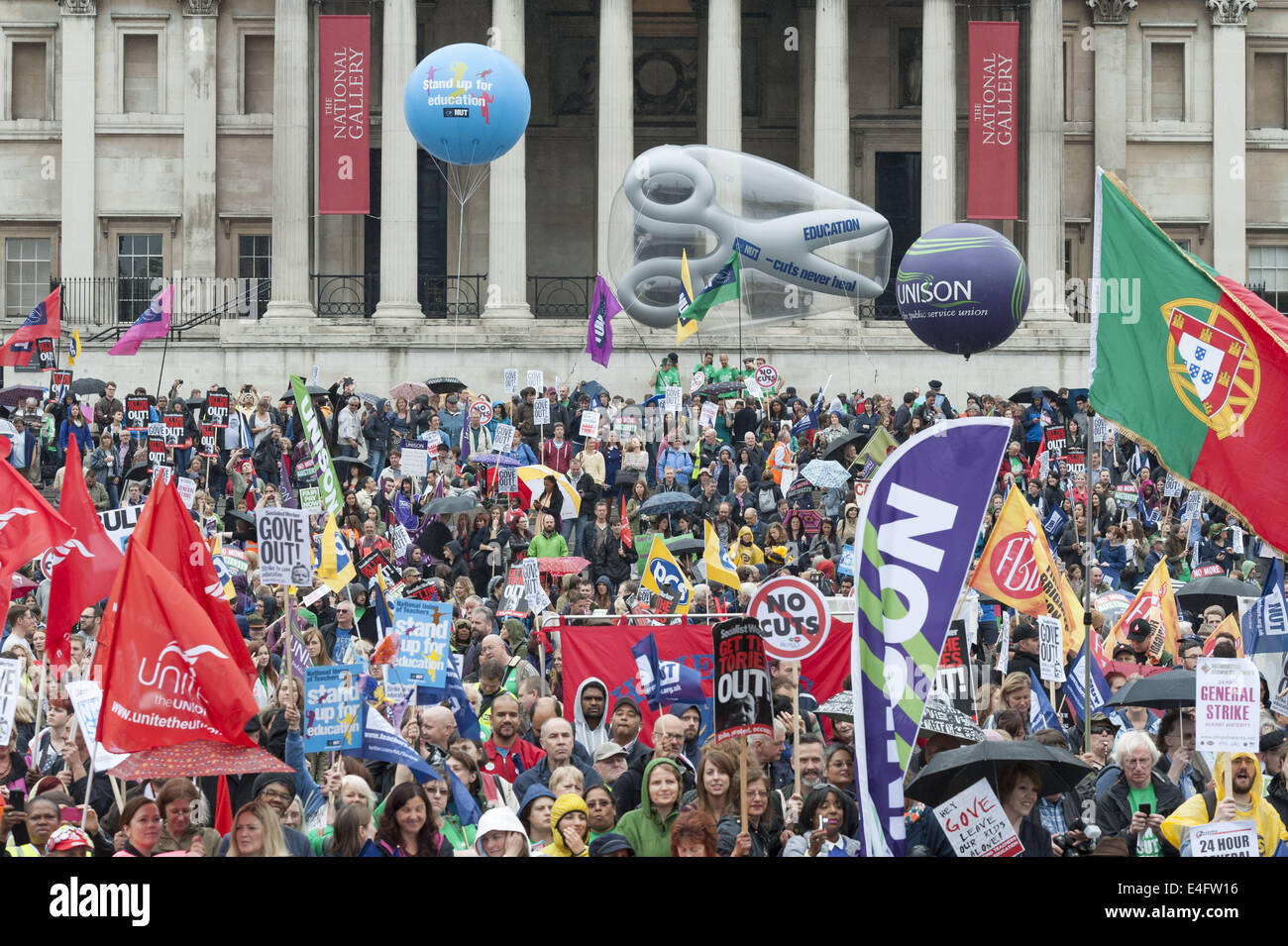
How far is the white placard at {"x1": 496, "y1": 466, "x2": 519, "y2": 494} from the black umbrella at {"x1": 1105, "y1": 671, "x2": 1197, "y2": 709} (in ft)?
43.0

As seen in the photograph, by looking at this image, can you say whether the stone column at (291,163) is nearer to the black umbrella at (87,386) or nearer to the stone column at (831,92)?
the black umbrella at (87,386)

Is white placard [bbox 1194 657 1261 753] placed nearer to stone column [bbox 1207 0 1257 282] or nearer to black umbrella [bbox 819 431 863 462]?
black umbrella [bbox 819 431 863 462]

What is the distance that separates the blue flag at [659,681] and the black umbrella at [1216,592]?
6139 mm

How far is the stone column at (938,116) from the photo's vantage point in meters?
43.8

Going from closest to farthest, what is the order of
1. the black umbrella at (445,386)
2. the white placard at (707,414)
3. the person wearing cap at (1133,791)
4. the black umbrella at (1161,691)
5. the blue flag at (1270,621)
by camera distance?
the person wearing cap at (1133,791) → the black umbrella at (1161,691) → the blue flag at (1270,621) → the white placard at (707,414) → the black umbrella at (445,386)

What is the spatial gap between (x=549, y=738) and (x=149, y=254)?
1424 inches

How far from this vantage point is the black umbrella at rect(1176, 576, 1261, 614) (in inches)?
752

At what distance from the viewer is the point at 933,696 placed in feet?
40.6

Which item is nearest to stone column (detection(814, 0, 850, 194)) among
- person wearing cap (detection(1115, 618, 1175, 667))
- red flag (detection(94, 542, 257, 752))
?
person wearing cap (detection(1115, 618, 1175, 667))

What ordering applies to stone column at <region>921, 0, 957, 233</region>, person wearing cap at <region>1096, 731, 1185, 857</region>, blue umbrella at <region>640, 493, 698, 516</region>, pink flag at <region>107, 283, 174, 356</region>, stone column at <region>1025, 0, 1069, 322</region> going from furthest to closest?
stone column at <region>1025, 0, 1069, 322</region> → stone column at <region>921, 0, 957, 233</region> → pink flag at <region>107, 283, 174, 356</region> → blue umbrella at <region>640, 493, 698, 516</region> → person wearing cap at <region>1096, 731, 1185, 857</region>

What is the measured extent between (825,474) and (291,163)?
20082mm

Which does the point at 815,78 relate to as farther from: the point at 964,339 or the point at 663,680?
the point at 663,680

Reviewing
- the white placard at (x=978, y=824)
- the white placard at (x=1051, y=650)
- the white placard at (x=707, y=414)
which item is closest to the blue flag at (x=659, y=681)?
the white placard at (x=1051, y=650)
